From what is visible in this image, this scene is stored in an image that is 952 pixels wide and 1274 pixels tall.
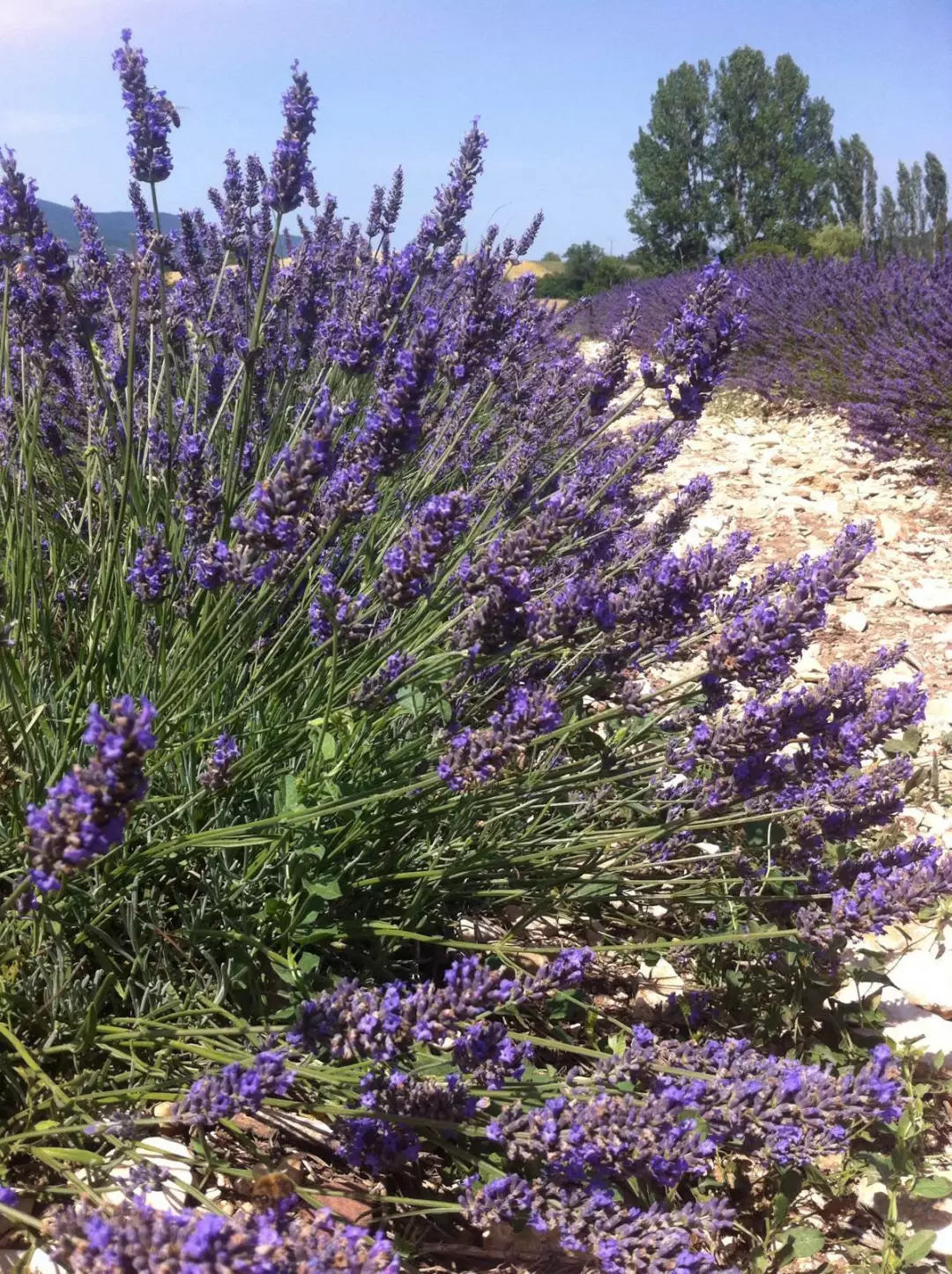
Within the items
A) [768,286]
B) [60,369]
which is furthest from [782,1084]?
[768,286]

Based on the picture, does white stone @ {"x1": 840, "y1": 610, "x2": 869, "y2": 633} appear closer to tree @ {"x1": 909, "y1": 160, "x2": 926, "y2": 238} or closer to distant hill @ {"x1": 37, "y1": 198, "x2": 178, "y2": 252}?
distant hill @ {"x1": 37, "y1": 198, "x2": 178, "y2": 252}

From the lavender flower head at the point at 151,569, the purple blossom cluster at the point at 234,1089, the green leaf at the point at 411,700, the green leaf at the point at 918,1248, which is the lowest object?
the green leaf at the point at 918,1248

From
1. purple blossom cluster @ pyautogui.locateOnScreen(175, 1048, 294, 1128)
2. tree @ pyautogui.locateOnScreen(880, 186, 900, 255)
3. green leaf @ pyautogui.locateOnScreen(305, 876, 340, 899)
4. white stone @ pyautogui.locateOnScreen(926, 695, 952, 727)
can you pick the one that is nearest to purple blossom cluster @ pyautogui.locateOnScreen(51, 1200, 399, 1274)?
purple blossom cluster @ pyautogui.locateOnScreen(175, 1048, 294, 1128)

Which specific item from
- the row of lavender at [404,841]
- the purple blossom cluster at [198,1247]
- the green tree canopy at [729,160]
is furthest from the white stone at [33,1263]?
the green tree canopy at [729,160]

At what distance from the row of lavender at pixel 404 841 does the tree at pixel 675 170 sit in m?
36.4

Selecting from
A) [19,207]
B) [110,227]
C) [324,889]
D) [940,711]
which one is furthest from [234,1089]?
[110,227]

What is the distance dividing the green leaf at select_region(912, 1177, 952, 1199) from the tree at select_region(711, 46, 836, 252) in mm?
37798

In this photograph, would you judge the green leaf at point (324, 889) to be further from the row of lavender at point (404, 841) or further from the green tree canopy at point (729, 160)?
the green tree canopy at point (729, 160)

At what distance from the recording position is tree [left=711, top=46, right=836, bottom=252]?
118 feet

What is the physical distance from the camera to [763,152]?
3662 cm

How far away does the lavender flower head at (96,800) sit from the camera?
0.90 meters

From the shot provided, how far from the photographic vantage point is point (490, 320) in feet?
7.86

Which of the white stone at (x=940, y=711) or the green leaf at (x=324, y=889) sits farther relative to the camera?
the white stone at (x=940, y=711)

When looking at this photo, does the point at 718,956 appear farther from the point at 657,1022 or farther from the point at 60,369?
the point at 60,369
